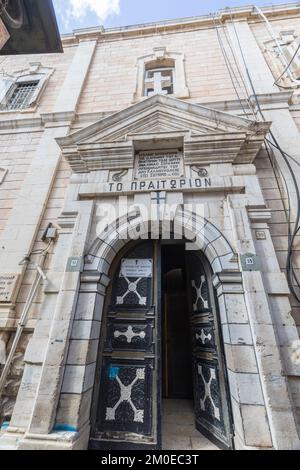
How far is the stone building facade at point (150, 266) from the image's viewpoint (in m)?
2.64

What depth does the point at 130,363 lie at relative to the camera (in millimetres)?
3217

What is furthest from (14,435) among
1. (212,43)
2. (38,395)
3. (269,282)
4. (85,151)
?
(212,43)

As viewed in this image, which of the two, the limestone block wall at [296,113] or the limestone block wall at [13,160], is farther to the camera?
the limestone block wall at [296,113]

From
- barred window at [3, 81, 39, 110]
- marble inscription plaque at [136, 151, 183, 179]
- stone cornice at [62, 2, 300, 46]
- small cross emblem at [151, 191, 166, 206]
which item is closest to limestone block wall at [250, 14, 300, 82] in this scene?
stone cornice at [62, 2, 300, 46]

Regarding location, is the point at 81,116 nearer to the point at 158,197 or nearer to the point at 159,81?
the point at 159,81

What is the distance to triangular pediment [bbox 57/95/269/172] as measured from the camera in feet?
12.9

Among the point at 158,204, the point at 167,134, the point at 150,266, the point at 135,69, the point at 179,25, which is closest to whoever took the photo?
the point at 158,204

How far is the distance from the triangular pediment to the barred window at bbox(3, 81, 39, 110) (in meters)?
3.66

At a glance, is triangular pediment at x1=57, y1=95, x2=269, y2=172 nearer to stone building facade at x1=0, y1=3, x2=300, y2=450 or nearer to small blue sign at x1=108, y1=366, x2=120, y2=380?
stone building facade at x1=0, y1=3, x2=300, y2=450

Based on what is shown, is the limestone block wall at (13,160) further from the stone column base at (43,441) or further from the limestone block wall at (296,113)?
the limestone block wall at (296,113)

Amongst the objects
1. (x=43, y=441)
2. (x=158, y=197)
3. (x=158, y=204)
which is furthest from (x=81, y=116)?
(x=43, y=441)

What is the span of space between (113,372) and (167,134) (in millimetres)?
4145

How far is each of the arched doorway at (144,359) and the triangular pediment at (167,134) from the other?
1.81 metres

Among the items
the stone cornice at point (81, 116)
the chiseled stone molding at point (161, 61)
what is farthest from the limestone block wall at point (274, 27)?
the stone cornice at point (81, 116)
